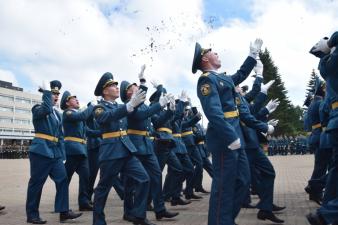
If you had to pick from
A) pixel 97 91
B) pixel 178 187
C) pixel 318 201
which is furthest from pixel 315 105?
pixel 97 91

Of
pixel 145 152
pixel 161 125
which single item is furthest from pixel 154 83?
pixel 145 152

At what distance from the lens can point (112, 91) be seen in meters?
6.65

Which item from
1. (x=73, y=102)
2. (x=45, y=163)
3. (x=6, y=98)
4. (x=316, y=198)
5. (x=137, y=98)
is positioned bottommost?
(x=316, y=198)

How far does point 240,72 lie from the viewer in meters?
6.11

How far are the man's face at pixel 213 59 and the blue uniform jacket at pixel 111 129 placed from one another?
4.19ft

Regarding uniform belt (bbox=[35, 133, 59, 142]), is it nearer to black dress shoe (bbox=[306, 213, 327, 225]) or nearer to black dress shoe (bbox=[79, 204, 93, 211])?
black dress shoe (bbox=[79, 204, 93, 211])

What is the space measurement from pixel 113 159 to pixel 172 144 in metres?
2.30

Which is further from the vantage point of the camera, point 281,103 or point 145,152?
point 281,103

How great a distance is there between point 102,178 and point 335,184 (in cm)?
292

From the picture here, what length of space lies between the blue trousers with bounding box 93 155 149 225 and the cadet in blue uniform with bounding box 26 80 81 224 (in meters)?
1.37

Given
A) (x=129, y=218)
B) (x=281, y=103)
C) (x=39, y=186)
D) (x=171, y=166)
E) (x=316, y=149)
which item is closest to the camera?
(x=129, y=218)

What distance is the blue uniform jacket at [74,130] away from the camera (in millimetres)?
8131

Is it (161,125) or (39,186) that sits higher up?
(161,125)

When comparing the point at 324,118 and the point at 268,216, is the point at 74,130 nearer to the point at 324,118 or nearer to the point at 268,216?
the point at 268,216
